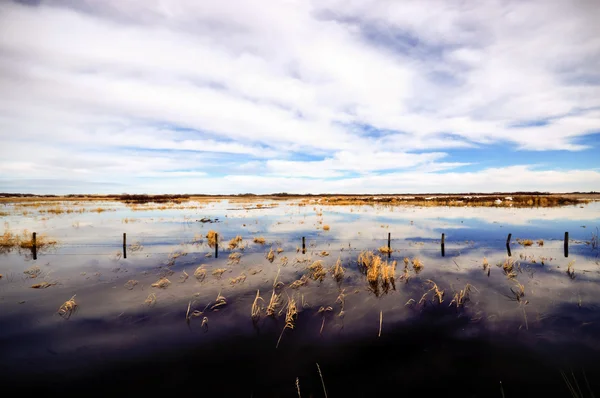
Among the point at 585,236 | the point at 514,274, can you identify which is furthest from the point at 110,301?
the point at 585,236

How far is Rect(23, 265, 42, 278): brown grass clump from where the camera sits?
15969mm

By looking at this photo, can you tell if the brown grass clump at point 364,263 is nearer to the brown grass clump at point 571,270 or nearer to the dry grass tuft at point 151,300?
the brown grass clump at point 571,270

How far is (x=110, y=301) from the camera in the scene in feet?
41.7

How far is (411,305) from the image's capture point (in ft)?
40.0

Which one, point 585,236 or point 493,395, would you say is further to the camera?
point 585,236

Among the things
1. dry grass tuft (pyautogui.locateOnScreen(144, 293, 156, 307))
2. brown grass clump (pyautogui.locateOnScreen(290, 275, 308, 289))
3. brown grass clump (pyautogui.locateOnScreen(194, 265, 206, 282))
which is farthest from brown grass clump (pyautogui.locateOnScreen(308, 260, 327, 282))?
dry grass tuft (pyautogui.locateOnScreen(144, 293, 156, 307))

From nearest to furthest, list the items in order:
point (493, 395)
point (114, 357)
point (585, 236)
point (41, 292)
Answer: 1. point (493, 395)
2. point (114, 357)
3. point (41, 292)
4. point (585, 236)

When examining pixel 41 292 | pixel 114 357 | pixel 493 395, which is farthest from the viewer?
pixel 41 292

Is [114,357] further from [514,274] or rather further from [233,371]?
[514,274]

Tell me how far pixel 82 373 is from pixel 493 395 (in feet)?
36.3

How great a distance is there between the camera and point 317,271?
53.3ft

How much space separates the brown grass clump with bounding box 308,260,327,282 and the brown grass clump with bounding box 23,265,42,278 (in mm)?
15317

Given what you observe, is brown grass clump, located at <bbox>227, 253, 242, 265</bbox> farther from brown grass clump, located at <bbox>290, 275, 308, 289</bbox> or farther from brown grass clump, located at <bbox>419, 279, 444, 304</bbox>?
brown grass clump, located at <bbox>419, 279, 444, 304</bbox>

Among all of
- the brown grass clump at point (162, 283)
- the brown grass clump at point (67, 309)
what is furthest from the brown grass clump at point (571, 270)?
the brown grass clump at point (67, 309)
